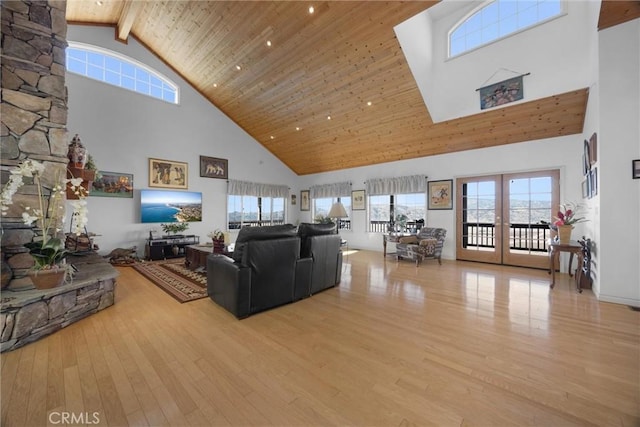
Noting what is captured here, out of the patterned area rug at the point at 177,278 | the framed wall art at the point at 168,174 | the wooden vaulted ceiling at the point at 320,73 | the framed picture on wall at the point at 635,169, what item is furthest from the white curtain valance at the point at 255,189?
the framed picture on wall at the point at 635,169

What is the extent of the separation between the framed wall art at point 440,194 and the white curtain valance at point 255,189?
4991 mm

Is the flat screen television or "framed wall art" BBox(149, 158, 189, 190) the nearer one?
the flat screen television

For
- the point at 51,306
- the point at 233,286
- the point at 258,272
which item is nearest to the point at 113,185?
the point at 51,306

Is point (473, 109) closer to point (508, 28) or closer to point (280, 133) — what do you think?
point (508, 28)

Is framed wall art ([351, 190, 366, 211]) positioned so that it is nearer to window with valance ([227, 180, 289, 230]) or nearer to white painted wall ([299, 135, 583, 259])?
white painted wall ([299, 135, 583, 259])

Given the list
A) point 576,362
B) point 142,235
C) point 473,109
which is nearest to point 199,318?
point 576,362

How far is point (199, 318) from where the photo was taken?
265cm

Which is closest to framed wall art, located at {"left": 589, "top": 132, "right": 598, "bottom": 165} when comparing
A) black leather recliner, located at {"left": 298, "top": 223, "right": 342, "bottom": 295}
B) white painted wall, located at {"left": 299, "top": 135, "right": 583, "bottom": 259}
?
white painted wall, located at {"left": 299, "top": 135, "right": 583, "bottom": 259}

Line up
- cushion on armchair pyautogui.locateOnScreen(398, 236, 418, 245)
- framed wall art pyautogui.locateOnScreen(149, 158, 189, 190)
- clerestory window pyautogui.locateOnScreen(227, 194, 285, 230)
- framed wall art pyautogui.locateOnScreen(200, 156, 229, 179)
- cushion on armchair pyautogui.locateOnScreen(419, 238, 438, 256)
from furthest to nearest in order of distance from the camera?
clerestory window pyautogui.locateOnScreen(227, 194, 285, 230) < framed wall art pyautogui.locateOnScreen(200, 156, 229, 179) < framed wall art pyautogui.locateOnScreen(149, 158, 189, 190) < cushion on armchair pyautogui.locateOnScreen(398, 236, 418, 245) < cushion on armchair pyautogui.locateOnScreen(419, 238, 438, 256)

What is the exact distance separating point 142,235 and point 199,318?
4.69 m

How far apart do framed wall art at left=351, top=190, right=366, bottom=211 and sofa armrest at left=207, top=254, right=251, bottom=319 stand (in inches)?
223

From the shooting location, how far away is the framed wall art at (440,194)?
6.16 m

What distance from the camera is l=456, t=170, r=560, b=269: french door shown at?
16.4 ft

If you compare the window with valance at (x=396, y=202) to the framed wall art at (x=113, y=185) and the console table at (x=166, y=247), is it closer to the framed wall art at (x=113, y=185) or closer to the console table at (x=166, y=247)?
the console table at (x=166, y=247)
